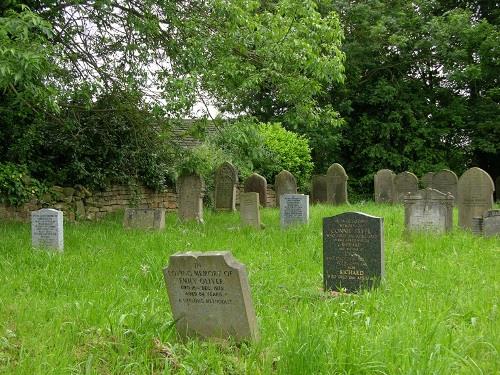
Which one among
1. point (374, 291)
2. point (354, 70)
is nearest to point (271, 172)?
point (354, 70)

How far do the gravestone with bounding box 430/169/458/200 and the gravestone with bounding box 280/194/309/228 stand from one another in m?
6.71

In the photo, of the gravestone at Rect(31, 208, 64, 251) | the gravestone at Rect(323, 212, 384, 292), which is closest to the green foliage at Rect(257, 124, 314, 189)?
the gravestone at Rect(31, 208, 64, 251)

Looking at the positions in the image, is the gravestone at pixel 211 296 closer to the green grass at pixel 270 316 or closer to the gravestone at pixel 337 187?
the green grass at pixel 270 316

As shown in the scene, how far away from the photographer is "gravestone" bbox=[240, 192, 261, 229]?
39.2 ft

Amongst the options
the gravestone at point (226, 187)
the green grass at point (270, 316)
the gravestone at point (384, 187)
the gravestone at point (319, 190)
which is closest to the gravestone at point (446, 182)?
the gravestone at point (384, 187)

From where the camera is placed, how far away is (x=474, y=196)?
1148cm

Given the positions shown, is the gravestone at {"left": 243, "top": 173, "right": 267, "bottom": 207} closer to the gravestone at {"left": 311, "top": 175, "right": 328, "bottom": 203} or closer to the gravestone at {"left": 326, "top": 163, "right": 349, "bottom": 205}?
the gravestone at {"left": 311, "top": 175, "right": 328, "bottom": 203}

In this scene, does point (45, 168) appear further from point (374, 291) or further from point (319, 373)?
point (319, 373)

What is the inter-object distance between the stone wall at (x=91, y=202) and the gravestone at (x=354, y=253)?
354 inches

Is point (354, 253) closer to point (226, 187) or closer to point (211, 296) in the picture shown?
point (211, 296)

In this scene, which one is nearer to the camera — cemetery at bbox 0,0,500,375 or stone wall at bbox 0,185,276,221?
cemetery at bbox 0,0,500,375

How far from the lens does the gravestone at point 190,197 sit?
1354cm

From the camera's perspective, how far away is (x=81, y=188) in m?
14.6

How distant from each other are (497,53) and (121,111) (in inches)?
602
